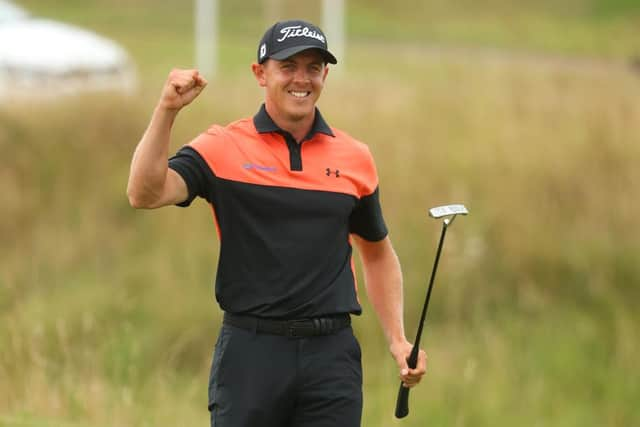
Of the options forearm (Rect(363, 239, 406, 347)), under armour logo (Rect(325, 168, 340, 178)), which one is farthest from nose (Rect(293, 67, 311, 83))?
forearm (Rect(363, 239, 406, 347))

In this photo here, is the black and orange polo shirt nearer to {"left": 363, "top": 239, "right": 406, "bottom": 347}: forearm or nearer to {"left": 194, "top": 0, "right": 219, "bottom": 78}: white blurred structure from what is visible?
{"left": 363, "top": 239, "right": 406, "bottom": 347}: forearm

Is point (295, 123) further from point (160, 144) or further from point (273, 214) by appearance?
point (160, 144)

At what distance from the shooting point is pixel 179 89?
13.5 ft

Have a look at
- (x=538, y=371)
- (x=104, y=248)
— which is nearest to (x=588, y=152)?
(x=538, y=371)

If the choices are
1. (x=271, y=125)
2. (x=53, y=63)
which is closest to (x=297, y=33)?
(x=271, y=125)

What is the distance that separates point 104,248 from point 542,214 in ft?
12.1

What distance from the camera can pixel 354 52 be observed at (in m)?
24.2

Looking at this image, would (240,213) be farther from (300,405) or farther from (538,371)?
(538,371)

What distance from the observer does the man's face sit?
4523 millimetres

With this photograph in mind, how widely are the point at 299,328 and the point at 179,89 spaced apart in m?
0.86

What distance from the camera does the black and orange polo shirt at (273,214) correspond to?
4.45m

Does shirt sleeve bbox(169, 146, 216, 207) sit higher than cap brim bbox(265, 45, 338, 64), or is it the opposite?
cap brim bbox(265, 45, 338, 64)

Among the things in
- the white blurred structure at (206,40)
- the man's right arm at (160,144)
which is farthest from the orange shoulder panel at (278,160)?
the white blurred structure at (206,40)

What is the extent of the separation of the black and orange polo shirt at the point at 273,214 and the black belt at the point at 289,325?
0.02 m
